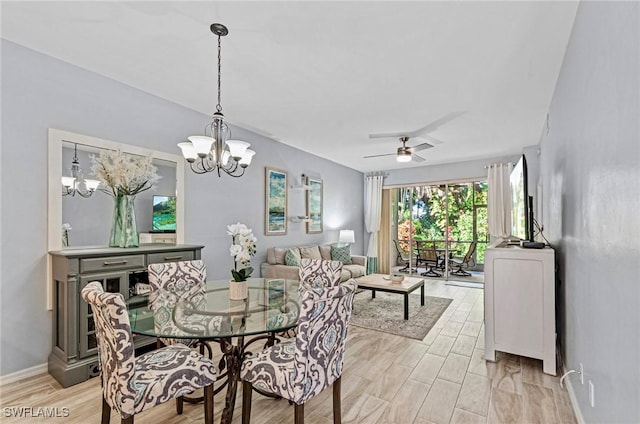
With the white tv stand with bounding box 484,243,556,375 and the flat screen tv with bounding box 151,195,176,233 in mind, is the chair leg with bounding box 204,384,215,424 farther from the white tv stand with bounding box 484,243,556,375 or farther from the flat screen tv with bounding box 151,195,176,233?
the white tv stand with bounding box 484,243,556,375

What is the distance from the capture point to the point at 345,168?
7.34 m

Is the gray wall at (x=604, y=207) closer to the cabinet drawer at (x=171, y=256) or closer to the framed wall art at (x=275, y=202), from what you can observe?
the cabinet drawer at (x=171, y=256)

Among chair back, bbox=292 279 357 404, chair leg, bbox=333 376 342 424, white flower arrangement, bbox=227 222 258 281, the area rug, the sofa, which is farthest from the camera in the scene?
the sofa

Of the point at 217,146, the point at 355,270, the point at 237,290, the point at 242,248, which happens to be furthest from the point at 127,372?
the point at 355,270

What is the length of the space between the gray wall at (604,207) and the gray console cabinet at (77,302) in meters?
2.73

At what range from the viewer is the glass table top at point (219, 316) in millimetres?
1702

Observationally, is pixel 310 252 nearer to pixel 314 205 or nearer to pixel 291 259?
pixel 291 259

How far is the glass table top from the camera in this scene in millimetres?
1702

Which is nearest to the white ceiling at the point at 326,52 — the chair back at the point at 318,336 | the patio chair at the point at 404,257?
the chair back at the point at 318,336

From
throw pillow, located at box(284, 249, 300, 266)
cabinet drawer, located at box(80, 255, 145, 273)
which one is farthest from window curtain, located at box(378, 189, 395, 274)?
cabinet drawer, located at box(80, 255, 145, 273)

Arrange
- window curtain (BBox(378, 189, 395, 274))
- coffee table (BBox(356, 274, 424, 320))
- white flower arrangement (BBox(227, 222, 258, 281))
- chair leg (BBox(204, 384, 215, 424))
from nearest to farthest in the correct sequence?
chair leg (BBox(204, 384, 215, 424)) → white flower arrangement (BBox(227, 222, 258, 281)) → coffee table (BBox(356, 274, 424, 320)) → window curtain (BBox(378, 189, 395, 274))

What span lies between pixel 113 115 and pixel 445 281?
21.6 feet

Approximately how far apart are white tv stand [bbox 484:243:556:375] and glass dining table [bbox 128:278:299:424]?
1.91 m

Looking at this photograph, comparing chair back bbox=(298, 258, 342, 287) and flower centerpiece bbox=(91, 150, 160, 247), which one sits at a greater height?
flower centerpiece bbox=(91, 150, 160, 247)
